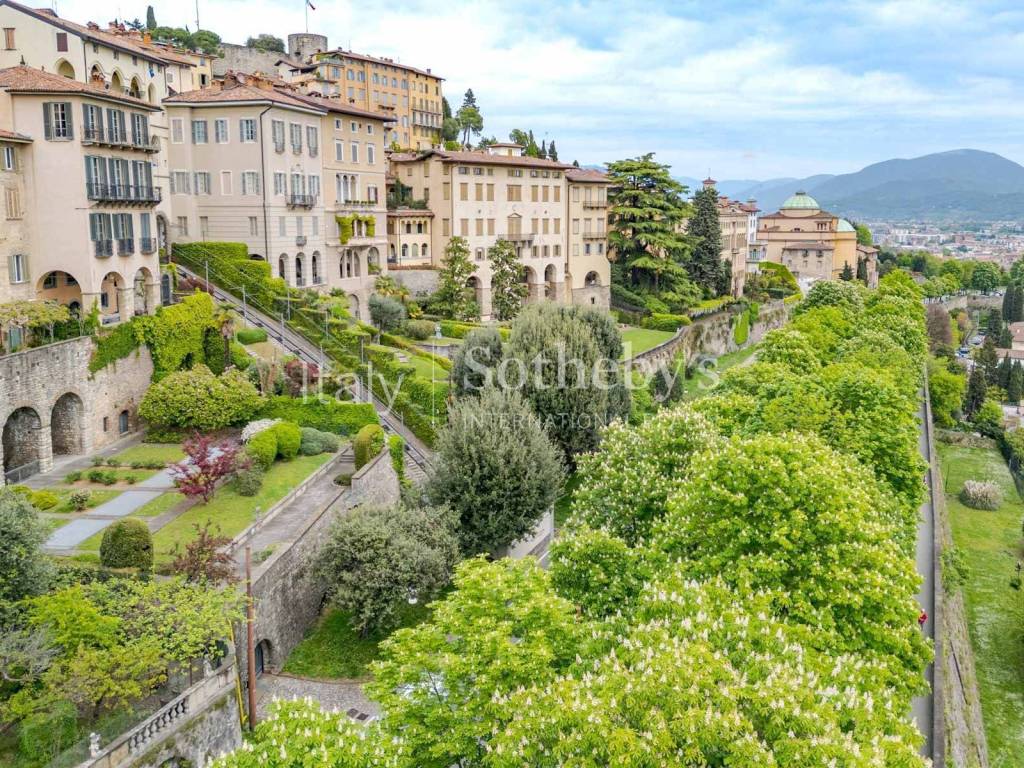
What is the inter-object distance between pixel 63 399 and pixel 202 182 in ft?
71.3

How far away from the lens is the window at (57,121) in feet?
116

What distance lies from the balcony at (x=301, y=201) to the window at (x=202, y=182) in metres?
4.93

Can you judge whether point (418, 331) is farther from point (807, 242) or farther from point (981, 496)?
point (807, 242)

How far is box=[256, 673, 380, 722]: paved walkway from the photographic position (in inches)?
965

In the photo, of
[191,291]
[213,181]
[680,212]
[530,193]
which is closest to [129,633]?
[191,291]

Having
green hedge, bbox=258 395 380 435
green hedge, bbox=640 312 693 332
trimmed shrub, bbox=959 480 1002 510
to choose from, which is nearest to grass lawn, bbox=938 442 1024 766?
trimmed shrub, bbox=959 480 1002 510

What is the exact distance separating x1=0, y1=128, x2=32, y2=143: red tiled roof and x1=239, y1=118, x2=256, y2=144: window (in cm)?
1694

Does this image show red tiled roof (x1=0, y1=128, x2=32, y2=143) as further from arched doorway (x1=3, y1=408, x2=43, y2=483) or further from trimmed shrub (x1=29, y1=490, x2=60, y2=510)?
trimmed shrub (x1=29, y1=490, x2=60, y2=510)

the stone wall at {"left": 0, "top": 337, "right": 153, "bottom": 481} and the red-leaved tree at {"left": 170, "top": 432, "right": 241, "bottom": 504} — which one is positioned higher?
the stone wall at {"left": 0, "top": 337, "right": 153, "bottom": 481}

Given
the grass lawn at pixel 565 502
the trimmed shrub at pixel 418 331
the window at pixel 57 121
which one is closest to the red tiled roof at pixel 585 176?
the trimmed shrub at pixel 418 331

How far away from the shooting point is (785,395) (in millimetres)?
34625

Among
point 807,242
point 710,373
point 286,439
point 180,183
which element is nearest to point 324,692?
point 286,439

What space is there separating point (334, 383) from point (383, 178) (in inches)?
1024

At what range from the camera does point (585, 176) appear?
79.6 metres
